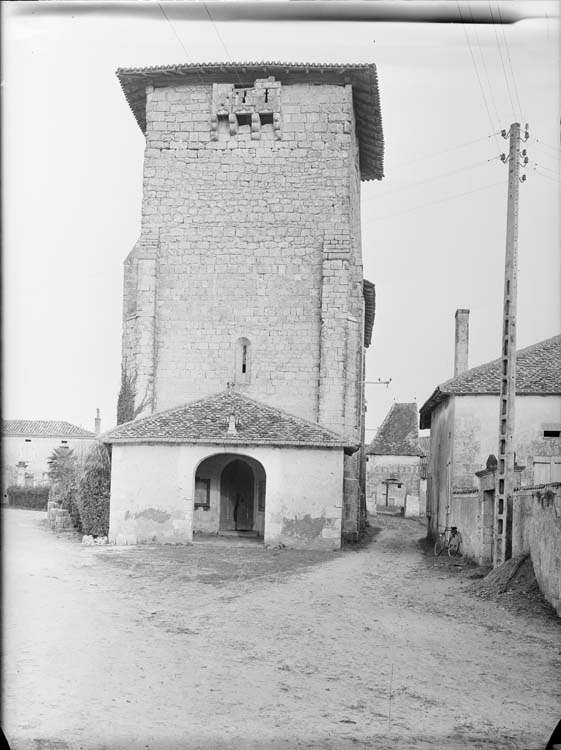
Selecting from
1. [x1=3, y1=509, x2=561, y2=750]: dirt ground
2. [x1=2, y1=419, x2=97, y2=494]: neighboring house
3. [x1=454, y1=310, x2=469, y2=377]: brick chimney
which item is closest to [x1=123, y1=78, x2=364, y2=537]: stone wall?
[x1=454, y1=310, x2=469, y2=377]: brick chimney

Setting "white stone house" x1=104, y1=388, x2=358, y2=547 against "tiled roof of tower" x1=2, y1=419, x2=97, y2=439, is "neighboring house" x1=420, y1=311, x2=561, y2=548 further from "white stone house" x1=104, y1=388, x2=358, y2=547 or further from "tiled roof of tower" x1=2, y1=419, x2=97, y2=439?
"tiled roof of tower" x1=2, y1=419, x2=97, y2=439

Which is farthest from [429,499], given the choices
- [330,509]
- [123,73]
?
[123,73]

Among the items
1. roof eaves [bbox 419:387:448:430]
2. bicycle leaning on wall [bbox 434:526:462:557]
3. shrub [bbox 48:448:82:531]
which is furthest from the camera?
shrub [bbox 48:448:82:531]

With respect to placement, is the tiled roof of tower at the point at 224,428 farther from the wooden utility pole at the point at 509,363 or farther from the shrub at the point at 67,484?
the wooden utility pole at the point at 509,363

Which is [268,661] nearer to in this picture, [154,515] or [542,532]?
[542,532]

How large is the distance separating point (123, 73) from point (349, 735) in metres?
22.6

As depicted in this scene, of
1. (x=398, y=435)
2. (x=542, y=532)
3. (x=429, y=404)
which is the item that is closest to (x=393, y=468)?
(x=398, y=435)

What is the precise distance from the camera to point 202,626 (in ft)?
31.6

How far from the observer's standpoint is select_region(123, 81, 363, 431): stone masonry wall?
25.4 metres

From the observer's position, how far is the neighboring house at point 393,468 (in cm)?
4838

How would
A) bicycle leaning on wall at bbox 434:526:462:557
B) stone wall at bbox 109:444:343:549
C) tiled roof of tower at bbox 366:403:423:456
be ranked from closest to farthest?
bicycle leaning on wall at bbox 434:526:462:557 → stone wall at bbox 109:444:343:549 → tiled roof of tower at bbox 366:403:423:456

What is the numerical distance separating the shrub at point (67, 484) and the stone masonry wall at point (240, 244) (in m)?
3.16

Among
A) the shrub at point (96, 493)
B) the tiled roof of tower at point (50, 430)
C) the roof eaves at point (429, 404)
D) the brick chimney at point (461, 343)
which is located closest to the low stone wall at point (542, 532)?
the roof eaves at point (429, 404)

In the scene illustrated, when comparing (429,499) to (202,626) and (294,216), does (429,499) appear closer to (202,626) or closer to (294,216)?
(294,216)
